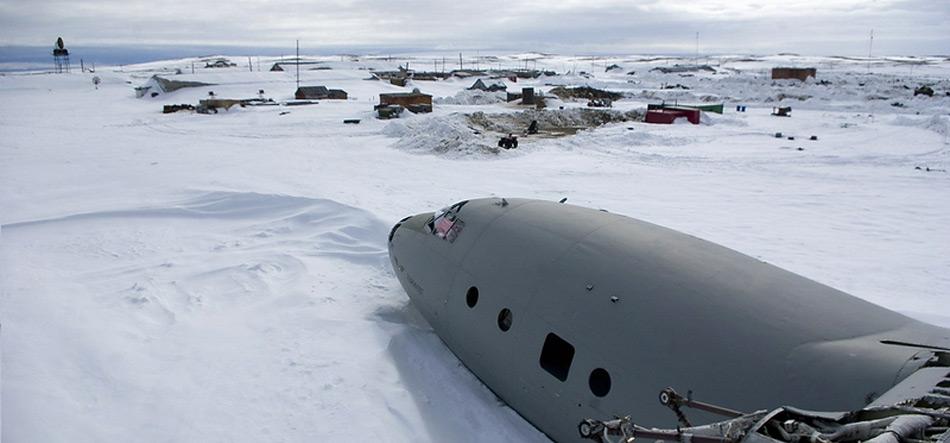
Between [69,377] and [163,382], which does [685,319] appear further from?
[69,377]

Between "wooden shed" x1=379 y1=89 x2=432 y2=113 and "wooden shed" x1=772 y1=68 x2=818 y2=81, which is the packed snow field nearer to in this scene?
"wooden shed" x1=379 y1=89 x2=432 y2=113

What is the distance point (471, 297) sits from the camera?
485 inches

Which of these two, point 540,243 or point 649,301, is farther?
point 540,243

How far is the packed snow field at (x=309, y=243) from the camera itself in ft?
38.6

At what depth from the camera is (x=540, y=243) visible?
1171cm

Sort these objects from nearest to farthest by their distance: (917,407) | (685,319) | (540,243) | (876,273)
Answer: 1. (917,407)
2. (685,319)
3. (540,243)
4. (876,273)

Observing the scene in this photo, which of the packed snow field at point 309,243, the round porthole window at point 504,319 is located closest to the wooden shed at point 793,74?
the packed snow field at point 309,243

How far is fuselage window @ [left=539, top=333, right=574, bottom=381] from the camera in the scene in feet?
33.0

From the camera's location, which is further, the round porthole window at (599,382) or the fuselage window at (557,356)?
the fuselage window at (557,356)

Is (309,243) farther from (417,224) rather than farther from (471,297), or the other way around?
(471,297)

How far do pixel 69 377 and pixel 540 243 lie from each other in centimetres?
902

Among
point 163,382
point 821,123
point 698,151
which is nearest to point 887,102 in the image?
point 821,123

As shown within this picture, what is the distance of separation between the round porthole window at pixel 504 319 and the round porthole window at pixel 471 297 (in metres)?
0.89

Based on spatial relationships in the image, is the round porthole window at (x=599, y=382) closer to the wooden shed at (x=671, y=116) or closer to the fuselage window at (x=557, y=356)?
the fuselage window at (x=557, y=356)
